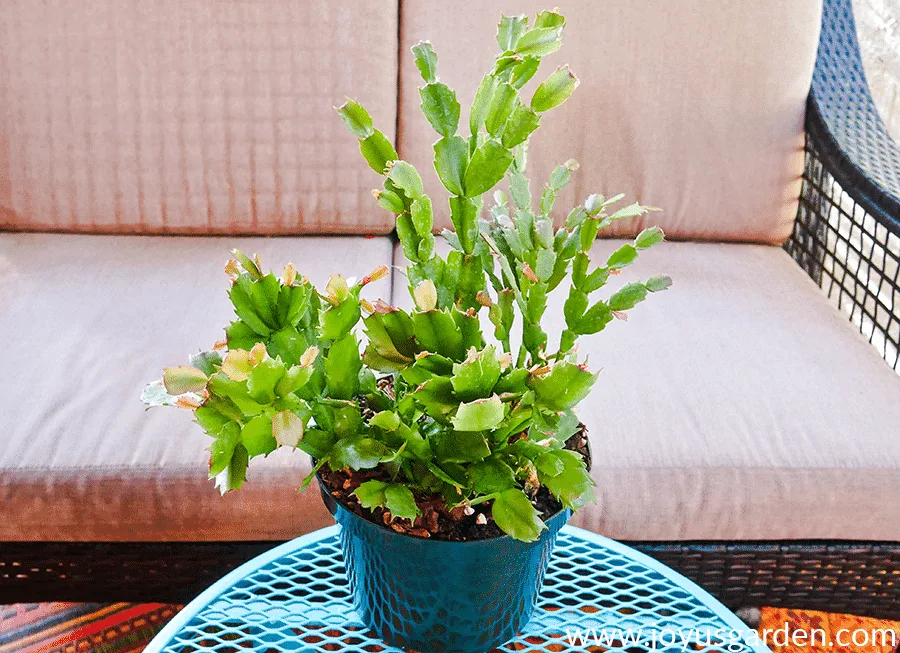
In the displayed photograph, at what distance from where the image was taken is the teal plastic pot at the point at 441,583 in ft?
1.89

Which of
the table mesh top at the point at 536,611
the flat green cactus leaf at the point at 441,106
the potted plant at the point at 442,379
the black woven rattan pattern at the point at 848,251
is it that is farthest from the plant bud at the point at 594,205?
the black woven rattan pattern at the point at 848,251

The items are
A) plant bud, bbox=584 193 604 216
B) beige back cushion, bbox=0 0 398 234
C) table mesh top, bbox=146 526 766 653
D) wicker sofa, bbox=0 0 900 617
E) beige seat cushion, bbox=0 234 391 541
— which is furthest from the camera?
beige back cushion, bbox=0 0 398 234

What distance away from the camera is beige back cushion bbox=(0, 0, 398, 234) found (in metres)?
1.33

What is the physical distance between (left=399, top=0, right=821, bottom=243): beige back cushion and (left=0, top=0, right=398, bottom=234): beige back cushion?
128mm

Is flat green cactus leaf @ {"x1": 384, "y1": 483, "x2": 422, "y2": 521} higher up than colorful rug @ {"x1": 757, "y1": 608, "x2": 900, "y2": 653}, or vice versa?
flat green cactus leaf @ {"x1": 384, "y1": 483, "x2": 422, "y2": 521}

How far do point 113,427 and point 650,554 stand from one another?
0.68 metres

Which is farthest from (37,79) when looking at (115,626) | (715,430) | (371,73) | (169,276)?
(715,430)

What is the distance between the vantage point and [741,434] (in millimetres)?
962

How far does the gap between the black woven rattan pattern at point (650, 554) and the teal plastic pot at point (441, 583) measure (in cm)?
37

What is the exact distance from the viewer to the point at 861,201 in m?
1.22

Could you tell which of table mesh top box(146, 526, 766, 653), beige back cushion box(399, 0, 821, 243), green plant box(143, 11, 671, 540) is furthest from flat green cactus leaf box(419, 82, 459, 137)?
beige back cushion box(399, 0, 821, 243)

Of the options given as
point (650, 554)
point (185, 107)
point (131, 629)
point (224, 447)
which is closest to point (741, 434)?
point (650, 554)

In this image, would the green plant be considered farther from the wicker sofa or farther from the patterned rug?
the patterned rug

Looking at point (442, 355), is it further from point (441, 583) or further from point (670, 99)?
point (670, 99)
